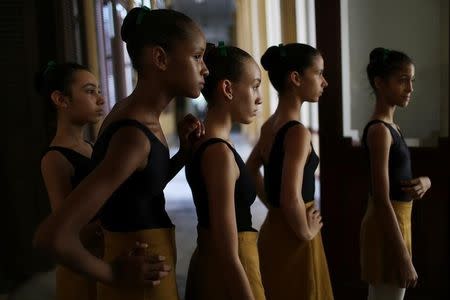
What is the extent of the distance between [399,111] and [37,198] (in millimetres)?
2120

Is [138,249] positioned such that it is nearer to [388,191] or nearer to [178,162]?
[178,162]

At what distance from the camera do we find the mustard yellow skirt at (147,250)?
919 millimetres

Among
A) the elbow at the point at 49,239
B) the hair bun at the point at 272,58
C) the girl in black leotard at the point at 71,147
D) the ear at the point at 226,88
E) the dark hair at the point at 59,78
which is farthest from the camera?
the hair bun at the point at 272,58

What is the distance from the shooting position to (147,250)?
0.94 meters

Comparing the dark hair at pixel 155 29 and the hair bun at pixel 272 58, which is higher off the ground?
the dark hair at pixel 155 29

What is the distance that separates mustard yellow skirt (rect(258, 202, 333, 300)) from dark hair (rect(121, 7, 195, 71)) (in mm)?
710

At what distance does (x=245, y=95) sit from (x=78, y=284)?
74cm

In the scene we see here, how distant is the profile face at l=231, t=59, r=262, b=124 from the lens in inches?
Answer: 45.6

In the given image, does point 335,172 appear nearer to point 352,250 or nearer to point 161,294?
point 352,250

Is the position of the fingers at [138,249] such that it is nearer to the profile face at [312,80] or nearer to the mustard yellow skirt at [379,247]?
the profile face at [312,80]

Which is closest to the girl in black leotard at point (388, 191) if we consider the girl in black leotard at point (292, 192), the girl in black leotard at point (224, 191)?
the girl in black leotard at point (292, 192)

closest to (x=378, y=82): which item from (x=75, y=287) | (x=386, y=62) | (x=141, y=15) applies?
(x=386, y=62)

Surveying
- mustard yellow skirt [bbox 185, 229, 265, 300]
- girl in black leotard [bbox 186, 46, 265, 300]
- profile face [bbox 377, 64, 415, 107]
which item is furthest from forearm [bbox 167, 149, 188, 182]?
profile face [bbox 377, 64, 415, 107]

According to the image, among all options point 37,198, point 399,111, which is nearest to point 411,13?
point 399,111
